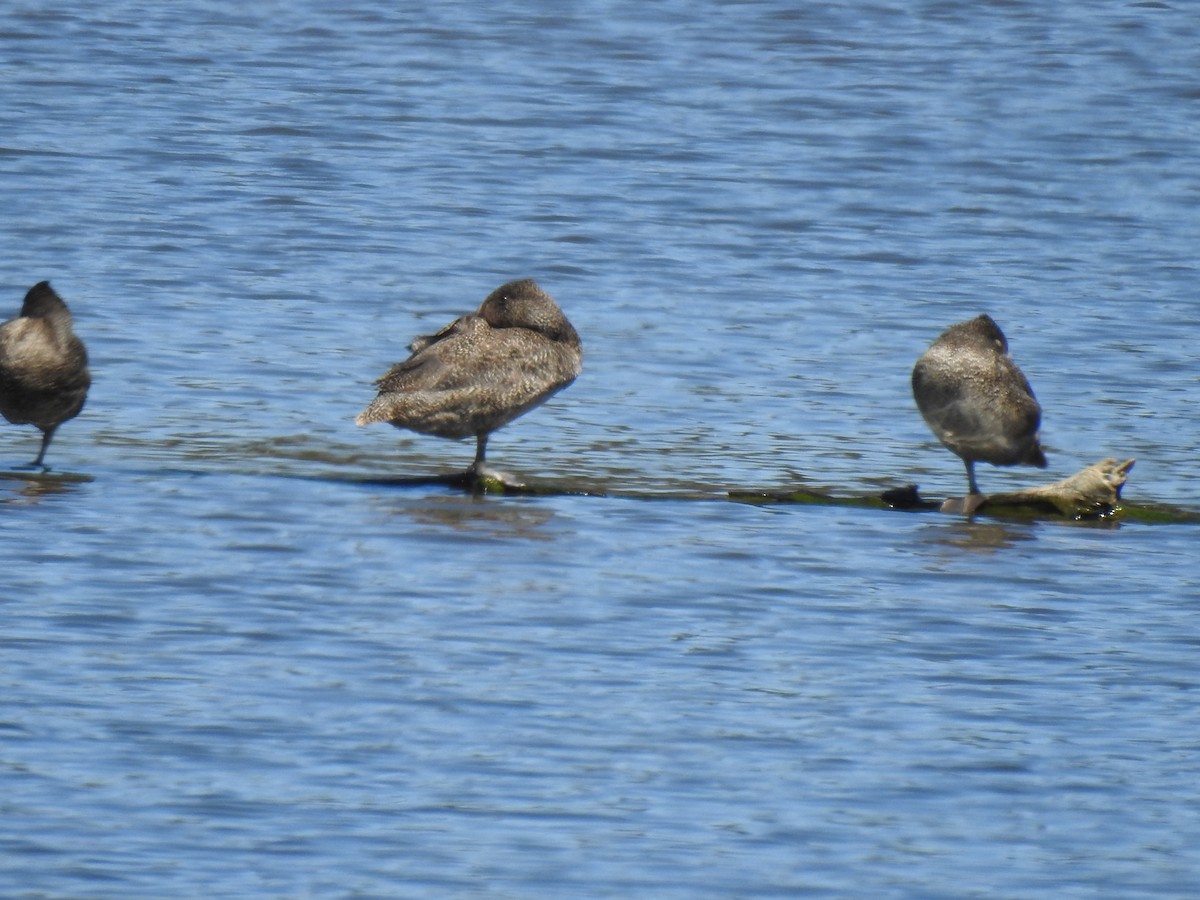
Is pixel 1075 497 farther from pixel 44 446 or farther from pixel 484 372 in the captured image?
pixel 44 446

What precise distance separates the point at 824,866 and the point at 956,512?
171 inches

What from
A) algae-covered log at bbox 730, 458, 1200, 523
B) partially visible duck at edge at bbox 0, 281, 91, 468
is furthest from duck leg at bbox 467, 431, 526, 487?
partially visible duck at edge at bbox 0, 281, 91, 468

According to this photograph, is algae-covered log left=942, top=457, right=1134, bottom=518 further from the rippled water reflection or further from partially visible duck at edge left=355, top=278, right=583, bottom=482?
partially visible duck at edge left=355, top=278, right=583, bottom=482

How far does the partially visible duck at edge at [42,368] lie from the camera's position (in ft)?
34.0

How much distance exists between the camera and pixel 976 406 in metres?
10.3

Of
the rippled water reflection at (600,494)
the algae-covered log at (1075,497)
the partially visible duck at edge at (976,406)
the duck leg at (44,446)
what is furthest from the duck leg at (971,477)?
the duck leg at (44,446)

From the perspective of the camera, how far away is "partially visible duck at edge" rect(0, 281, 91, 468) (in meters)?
10.4

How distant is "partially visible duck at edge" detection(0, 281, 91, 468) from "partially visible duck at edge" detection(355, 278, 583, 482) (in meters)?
1.25

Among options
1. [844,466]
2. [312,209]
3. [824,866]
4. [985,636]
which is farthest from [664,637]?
[312,209]

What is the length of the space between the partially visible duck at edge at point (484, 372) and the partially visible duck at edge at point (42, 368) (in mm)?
1251

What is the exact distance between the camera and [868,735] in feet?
22.6

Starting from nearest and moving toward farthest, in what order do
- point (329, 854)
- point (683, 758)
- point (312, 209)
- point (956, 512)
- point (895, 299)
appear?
point (329, 854), point (683, 758), point (956, 512), point (895, 299), point (312, 209)

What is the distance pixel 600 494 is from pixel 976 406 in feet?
5.30

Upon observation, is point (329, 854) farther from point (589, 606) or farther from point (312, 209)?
point (312, 209)
